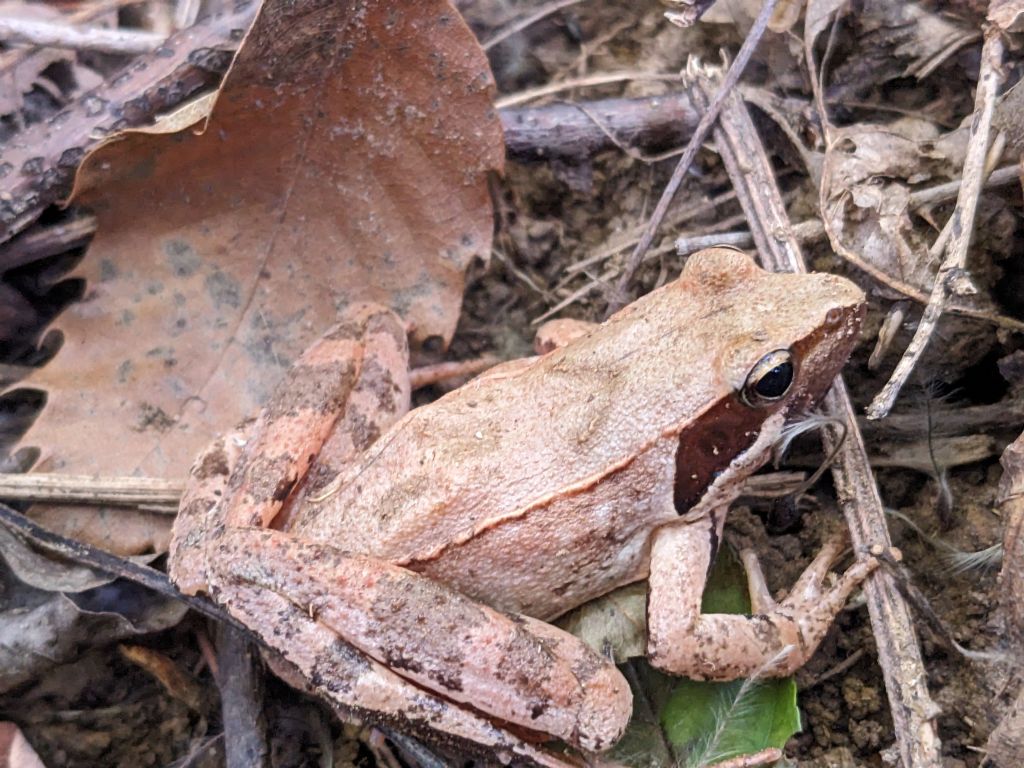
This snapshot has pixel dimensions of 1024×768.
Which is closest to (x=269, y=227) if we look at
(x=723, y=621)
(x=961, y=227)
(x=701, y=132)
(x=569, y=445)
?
(x=569, y=445)

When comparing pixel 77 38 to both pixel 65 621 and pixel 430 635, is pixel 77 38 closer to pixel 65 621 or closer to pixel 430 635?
pixel 65 621

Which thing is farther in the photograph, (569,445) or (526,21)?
(526,21)

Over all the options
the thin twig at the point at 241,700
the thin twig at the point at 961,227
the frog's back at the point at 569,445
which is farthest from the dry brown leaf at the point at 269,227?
the thin twig at the point at 961,227

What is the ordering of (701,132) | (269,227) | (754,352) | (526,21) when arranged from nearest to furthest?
(754,352)
(701,132)
(269,227)
(526,21)

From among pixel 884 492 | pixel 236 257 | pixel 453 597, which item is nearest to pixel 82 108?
pixel 236 257

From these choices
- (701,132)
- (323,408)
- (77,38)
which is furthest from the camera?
(77,38)

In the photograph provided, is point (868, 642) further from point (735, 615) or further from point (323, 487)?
point (323, 487)
